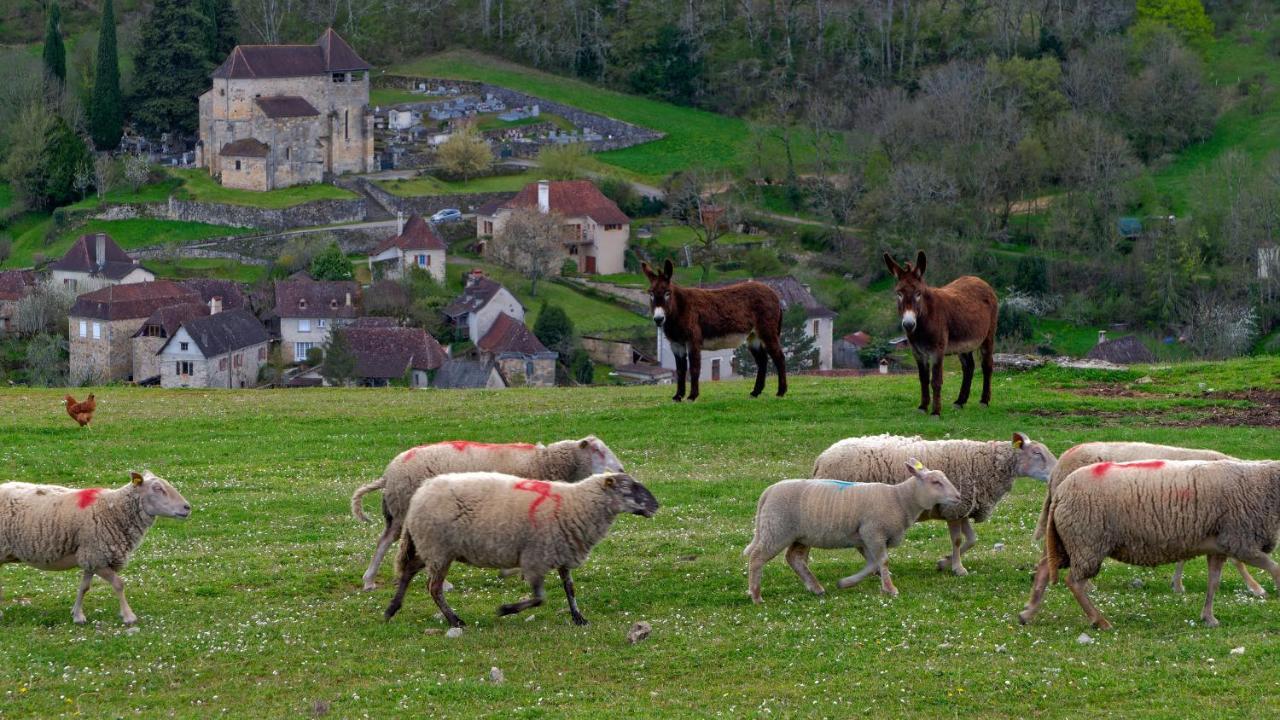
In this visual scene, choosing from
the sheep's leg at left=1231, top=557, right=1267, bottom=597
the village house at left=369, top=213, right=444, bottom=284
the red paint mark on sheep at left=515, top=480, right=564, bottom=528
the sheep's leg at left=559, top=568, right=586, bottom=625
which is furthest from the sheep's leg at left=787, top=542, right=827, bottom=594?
the village house at left=369, top=213, right=444, bottom=284

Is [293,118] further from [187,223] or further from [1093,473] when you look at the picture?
[1093,473]

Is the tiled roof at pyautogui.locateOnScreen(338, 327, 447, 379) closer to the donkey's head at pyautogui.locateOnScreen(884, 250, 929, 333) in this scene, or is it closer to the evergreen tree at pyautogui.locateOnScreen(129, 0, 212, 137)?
the donkey's head at pyautogui.locateOnScreen(884, 250, 929, 333)

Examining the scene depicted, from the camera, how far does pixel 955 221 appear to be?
87500 mm

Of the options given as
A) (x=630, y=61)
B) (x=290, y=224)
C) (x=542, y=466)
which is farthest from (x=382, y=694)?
(x=630, y=61)

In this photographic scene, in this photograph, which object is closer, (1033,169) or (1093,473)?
(1093,473)

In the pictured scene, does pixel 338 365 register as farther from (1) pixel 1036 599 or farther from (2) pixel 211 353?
(1) pixel 1036 599

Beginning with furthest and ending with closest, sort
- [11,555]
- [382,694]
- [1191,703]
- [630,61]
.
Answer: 1. [630,61]
2. [11,555]
3. [382,694]
4. [1191,703]

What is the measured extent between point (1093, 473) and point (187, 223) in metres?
87.9

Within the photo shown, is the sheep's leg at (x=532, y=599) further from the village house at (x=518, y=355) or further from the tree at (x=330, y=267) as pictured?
the tree at (x=330, y=267)

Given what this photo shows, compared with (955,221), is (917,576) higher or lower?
lower

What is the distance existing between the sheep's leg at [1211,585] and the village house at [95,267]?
7817 cm

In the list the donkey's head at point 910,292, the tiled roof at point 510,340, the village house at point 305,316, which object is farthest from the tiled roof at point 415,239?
the donkey's head at point 910,292

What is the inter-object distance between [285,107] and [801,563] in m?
90.1

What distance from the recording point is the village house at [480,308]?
81312 millimetres
